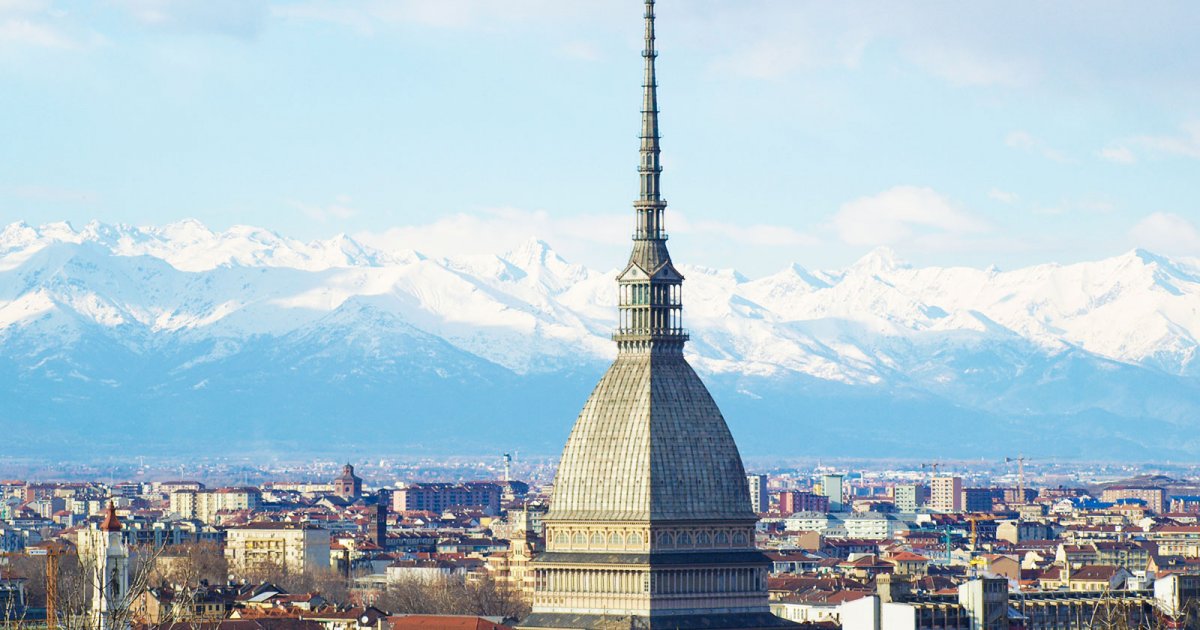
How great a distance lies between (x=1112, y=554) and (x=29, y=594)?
7046 cm

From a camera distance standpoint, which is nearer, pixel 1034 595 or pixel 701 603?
pixel 701 603

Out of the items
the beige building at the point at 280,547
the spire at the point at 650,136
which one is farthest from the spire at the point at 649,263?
the beige building at the point at 280,547

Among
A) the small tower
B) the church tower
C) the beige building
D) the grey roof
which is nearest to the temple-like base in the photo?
the church tower

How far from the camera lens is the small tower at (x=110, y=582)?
39.9m

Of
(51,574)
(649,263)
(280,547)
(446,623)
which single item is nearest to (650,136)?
(649,263)

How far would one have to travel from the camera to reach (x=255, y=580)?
15088 centimetres

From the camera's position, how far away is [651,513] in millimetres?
90375

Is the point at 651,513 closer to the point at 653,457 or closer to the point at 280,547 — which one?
the point at 653,457

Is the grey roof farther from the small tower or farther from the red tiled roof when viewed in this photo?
the small tower

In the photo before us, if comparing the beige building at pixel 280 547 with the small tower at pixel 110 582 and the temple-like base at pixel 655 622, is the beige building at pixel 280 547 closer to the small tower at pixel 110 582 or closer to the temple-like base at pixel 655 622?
the temple-like base at pixel 655 622

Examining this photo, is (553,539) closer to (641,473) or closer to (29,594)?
(641,473)

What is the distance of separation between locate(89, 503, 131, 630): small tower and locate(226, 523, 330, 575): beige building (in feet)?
369

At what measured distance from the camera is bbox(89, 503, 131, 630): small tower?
3991 centimetres

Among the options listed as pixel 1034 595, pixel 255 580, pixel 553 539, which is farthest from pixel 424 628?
pixel 255 580
